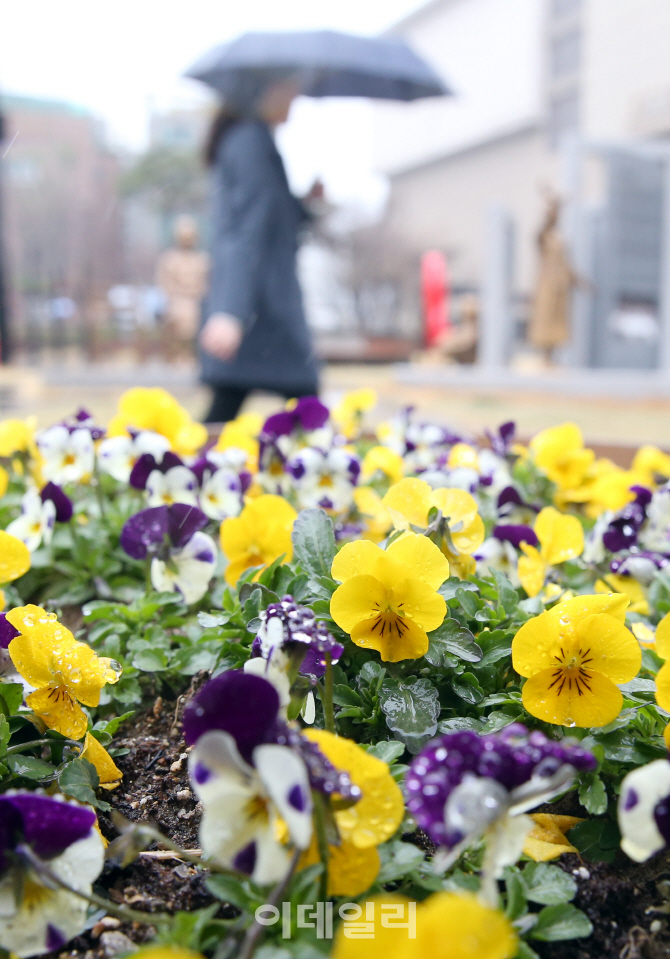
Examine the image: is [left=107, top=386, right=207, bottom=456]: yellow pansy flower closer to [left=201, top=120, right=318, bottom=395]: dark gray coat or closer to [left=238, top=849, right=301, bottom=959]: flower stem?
[left=238, top=849, right=301, bottom=959]: flower stem

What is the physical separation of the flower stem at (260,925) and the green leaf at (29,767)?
26 centimetres

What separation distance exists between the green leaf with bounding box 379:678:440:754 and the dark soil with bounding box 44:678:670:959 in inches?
3.1

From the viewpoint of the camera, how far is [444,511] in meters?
0.79

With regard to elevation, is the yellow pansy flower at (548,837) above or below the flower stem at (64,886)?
below

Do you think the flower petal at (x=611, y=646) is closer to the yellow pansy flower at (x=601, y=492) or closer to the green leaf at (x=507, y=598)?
the green leaf at (x=507, y=598)

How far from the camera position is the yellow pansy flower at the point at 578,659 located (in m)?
0.60

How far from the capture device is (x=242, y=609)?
0.77 metres

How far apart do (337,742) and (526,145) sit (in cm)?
3182

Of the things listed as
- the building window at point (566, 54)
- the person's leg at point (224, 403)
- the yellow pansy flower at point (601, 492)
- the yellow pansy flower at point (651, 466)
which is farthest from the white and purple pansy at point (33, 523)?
the building window at point (566, 54)

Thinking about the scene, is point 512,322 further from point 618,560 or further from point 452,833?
point 452,833

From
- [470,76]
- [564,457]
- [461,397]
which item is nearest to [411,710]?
[564,457]

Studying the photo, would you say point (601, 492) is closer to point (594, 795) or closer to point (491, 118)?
point (594, 795)

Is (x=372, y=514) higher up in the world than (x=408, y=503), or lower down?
lower down

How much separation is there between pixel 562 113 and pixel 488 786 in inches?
1192
